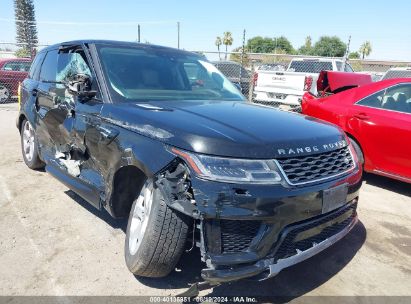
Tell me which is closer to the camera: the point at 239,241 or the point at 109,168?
the point at 239,241

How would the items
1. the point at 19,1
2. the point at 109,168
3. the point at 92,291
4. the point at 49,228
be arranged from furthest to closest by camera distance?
the point at 19,1 → the point at 49,228 → the point at 109,168 → the point at 92,291

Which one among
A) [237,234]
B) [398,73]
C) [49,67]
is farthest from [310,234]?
[398,73]

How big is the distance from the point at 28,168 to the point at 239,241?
4.58m

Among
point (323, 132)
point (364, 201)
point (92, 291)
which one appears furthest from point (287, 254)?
point (364, 201)

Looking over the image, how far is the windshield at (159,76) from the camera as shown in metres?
3.45

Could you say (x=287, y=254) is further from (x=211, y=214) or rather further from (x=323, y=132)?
(x=323, y=132)

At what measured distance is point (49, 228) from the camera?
3850 mm

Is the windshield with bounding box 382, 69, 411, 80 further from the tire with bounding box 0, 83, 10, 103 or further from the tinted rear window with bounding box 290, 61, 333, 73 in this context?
the tire with bounding box 0, 83, 10, 103

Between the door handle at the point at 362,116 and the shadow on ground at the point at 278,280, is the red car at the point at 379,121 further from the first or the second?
the shadow on ground at the point at 278,280

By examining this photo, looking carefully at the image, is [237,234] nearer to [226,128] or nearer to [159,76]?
[226,128]

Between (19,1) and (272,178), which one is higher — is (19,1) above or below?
above

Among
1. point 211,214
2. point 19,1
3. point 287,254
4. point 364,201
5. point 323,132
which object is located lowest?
point 364,201

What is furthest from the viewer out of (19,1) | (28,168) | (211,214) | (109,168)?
(19,1)

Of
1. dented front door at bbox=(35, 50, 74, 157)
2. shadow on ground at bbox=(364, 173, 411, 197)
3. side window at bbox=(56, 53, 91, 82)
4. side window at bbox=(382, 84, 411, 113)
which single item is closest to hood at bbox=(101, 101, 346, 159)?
side window at bbox=(56, 53, 91, 82)
